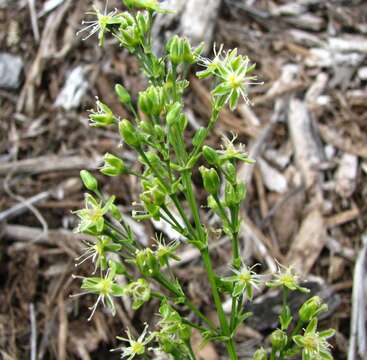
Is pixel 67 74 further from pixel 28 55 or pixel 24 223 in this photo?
pixel 24 223

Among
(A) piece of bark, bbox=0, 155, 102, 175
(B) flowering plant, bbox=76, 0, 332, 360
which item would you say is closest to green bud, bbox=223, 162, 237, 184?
(B) flowering plant, bbox=76, 0, 332, 360

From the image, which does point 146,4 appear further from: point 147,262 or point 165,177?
point 147,262

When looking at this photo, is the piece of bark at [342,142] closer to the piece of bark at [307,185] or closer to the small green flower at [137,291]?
the piece of bark at [307,185]

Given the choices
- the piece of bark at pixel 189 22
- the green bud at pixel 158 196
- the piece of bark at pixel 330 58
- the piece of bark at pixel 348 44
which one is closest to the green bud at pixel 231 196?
the green bud at pixel 158 196

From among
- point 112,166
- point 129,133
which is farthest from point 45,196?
point 129,133

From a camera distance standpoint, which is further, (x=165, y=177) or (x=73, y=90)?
(x=73, y=90)

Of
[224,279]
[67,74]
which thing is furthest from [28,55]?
[224,279]
